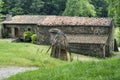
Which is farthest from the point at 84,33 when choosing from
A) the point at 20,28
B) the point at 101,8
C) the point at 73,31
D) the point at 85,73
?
the point at 101,8

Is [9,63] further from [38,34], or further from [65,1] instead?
[65,1]

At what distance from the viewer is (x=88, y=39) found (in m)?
49.2

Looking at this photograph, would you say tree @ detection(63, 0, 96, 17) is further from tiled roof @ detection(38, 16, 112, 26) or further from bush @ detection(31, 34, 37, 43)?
tiled roof @ detection(38, 16, 112, 26)

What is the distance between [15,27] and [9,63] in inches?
1441

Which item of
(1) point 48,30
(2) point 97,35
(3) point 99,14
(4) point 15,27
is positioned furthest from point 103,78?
(3) point 99,14

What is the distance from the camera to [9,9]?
8956 centimetres

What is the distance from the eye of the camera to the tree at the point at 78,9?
87.1 m

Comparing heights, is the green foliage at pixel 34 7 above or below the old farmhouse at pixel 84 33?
above

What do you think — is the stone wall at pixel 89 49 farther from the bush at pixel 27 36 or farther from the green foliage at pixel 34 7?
the green foliage at pixel 34 7

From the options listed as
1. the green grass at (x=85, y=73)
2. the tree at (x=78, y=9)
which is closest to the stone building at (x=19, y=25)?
the tree at (x=78, y=9)

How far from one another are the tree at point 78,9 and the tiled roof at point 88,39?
36.6m

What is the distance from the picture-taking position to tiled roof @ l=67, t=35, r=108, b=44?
47.8 metres

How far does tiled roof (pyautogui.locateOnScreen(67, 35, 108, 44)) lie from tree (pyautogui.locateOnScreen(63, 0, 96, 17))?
3665 centimetres

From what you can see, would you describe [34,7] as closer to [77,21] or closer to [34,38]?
[34,38]
